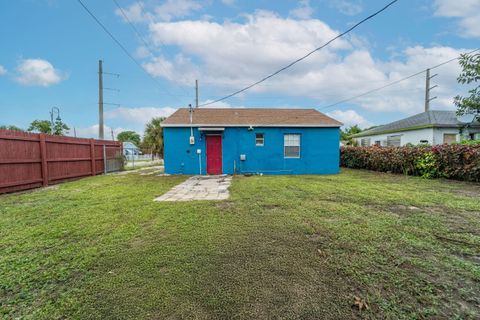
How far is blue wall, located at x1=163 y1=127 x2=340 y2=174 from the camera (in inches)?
456

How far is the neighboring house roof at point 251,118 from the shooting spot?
1169cm

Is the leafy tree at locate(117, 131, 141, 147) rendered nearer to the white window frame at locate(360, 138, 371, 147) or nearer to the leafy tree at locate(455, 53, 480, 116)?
the white window frame at locate(360, 138, 371, 147)

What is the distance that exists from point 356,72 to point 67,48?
17.7 meters

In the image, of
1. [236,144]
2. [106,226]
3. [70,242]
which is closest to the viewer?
[70,242]

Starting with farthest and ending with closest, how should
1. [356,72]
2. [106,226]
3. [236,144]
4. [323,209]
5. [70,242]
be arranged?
[356,72]
[236,144]
[323,209]
[106,226]
[70,242]

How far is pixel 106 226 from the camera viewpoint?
153 inches

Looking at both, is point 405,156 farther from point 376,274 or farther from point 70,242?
point 70,242

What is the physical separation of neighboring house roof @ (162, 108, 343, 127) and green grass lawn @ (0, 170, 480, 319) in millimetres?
7312

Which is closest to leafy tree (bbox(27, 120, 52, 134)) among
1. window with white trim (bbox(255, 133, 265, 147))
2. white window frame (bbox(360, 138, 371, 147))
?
window with white trim (bbox(255, 133, 265, 147))

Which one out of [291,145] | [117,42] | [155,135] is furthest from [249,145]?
[155,135]

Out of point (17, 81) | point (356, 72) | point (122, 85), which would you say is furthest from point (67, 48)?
point (356, 72)

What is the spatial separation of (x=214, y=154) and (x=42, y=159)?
6.86 m

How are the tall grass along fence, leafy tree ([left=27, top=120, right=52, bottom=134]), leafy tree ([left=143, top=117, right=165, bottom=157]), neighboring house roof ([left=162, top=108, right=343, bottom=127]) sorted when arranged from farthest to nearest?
leafy tree ([left=27, top=120, right=52, bottom=134]) < leafy tree ([left=143, top=117, right=165, bottom=157]) < neighboring house roof ([left=162, top=108, right=343, bottom=127]) < the tall grass along fence

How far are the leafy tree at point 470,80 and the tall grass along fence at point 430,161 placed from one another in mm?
3175
